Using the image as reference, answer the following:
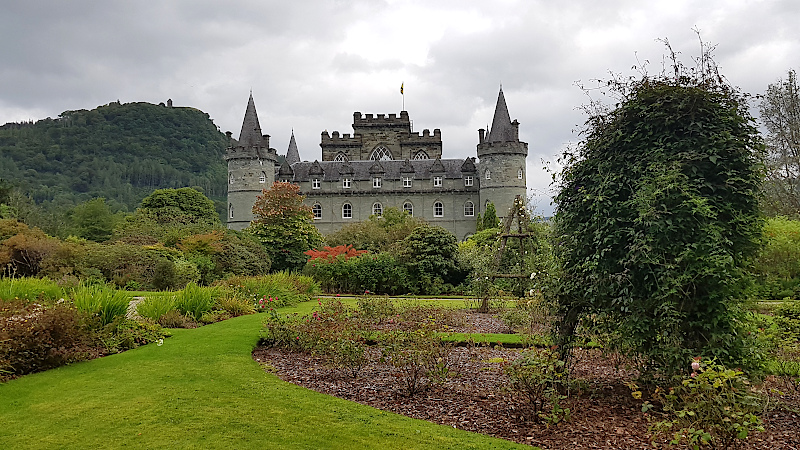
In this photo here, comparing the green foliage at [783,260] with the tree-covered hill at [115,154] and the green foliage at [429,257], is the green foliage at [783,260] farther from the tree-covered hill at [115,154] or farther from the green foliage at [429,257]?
the tree-covered hill at [115,154]

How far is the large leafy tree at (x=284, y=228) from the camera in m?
25.8

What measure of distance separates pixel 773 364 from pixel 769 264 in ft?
48.8

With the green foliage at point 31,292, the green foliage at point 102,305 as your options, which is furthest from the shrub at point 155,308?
the green foliage at point 102,305

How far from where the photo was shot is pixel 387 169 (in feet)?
157

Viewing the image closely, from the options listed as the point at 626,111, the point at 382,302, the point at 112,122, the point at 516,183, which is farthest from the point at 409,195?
the point at 112,122

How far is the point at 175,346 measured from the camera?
27.6ft

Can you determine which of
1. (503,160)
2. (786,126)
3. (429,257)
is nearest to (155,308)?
(429,257)

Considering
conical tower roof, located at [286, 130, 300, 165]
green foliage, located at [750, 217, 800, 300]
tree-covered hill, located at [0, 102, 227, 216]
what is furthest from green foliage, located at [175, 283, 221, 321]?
tree-covered hill, located at [0, 102, 227, 216]

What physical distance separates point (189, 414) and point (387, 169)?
4289 centimetres

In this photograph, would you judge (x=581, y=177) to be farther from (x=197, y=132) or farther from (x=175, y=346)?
(x=197, y=132)

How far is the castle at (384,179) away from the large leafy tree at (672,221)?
37546 millimetres

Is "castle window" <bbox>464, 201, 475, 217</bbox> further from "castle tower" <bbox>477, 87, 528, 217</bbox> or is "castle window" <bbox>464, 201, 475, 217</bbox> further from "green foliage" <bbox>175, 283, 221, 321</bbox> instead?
"green foliage" <bbox>175, 283, 221, 321</bbox>

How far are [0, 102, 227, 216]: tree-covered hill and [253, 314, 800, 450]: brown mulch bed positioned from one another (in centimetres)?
5686

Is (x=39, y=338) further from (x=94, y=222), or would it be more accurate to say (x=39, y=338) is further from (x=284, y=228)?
(x=94, y=222)
